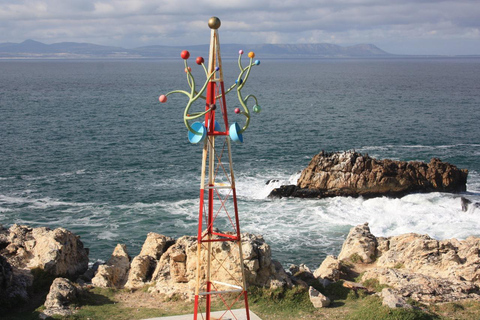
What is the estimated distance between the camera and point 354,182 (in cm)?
4625

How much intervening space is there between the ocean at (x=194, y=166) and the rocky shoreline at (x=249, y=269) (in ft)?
23.9

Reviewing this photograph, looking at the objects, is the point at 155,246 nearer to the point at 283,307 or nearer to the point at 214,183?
the point at 283,307

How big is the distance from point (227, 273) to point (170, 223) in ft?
61.3

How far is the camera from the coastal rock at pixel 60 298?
65.4ft

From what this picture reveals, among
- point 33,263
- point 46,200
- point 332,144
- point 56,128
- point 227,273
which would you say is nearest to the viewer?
point 227,273

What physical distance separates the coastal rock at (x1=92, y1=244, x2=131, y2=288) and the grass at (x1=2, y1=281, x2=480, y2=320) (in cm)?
114

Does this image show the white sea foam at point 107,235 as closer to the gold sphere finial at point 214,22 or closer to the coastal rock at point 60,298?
the coastal rock at point 60,298

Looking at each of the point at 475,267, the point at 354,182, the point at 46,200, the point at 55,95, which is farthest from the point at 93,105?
the point at 475,267

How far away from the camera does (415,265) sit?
23.9 metres

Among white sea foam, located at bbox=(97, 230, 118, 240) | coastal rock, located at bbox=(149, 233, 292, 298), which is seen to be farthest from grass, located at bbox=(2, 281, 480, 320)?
white sea foam, located at bbox=(97, 230, 118, 240)

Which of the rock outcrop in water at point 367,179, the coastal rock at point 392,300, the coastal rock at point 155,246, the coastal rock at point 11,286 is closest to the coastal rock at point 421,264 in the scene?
the coastal rock at point 392,300

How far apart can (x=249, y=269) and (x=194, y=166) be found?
35.9 m

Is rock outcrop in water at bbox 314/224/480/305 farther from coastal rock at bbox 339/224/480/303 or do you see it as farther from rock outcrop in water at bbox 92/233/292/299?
rock outcrop in water at bbox 92/233/292/299

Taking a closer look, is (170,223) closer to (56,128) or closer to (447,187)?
(447,187)
